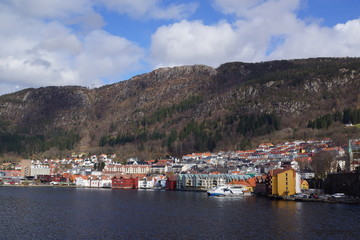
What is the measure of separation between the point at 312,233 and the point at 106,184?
98811 mm

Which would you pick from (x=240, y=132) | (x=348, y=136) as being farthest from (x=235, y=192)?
(x=240, y=132)

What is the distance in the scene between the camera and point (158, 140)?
198 meters

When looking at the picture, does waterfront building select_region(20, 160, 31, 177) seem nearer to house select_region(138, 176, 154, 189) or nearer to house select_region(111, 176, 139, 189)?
house select_region(111, 176, 139, 189)

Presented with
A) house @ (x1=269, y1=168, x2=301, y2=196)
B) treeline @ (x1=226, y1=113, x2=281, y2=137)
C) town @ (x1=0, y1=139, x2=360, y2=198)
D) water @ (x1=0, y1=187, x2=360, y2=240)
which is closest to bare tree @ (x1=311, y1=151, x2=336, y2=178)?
town @ (x1=0, y1=139, x2=360, y2=198)

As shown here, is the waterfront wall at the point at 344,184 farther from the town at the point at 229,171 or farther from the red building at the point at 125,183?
the red building at the point at 125,183

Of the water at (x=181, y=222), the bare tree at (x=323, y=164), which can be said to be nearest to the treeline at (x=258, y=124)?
the bare tree at (x=323, y=164)

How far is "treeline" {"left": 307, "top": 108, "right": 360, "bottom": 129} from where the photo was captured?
152m

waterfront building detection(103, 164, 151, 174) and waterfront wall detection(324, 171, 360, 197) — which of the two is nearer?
waterfront wall detection(324, 171, 360, 197)

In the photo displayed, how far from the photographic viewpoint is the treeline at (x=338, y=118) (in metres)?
152

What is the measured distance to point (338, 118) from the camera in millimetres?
156625

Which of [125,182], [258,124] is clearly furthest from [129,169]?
[258,124]

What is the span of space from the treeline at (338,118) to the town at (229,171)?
13111 mm

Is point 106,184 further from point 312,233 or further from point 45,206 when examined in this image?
point 312,233

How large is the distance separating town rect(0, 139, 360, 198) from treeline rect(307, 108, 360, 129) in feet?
43.0
